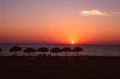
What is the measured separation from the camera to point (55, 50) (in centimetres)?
3816
